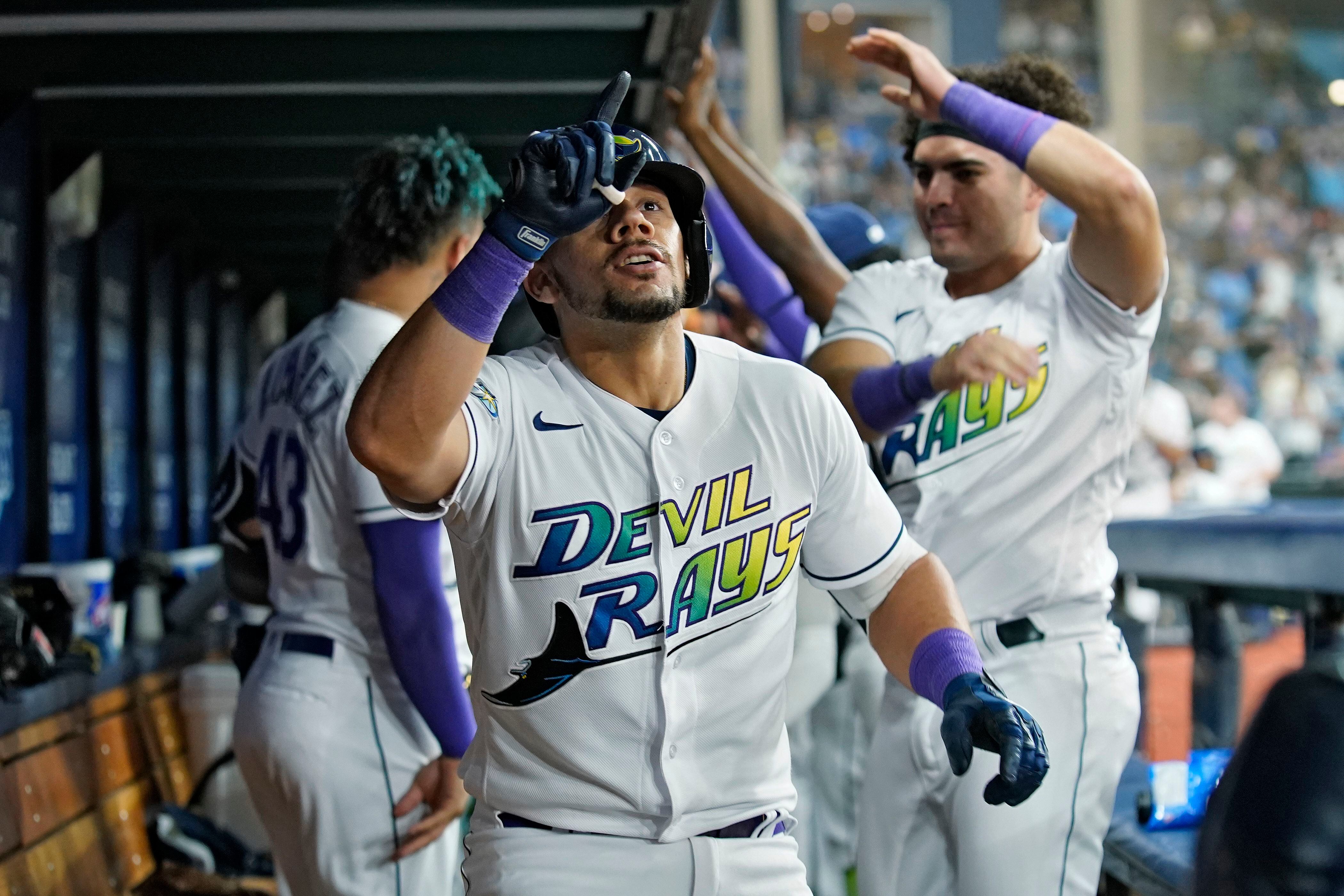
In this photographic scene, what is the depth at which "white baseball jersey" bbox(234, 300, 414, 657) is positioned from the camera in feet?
8.23

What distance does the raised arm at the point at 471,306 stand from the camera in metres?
1.60

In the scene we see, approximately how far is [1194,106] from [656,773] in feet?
69.4

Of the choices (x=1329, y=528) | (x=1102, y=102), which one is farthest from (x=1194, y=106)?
(x=1329, y=528)

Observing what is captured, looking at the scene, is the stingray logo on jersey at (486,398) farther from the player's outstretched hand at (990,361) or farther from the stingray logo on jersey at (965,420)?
the stingray logo on jersey at (965,420)

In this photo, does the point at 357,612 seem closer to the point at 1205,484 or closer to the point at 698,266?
the point at 698,266

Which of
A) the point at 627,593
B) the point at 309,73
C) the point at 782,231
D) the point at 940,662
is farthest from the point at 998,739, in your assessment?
the point at 309,73

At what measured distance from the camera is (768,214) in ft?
10.9

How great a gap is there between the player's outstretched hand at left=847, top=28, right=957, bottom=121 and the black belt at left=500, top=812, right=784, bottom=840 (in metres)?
1.26

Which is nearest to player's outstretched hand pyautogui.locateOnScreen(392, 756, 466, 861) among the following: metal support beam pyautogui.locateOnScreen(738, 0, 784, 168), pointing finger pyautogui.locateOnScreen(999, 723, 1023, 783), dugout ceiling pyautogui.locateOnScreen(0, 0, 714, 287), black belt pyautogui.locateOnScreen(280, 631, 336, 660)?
black belt pyautogui.locateOnScreen(280, 631, 336, 660)

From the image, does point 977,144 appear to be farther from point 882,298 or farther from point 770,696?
point 770,696

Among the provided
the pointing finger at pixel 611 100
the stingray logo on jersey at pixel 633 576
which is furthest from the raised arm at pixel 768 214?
the pointing finger at pixel 611 100

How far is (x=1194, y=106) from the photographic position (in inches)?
814

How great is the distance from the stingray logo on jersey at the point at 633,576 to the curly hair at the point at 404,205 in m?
1.03

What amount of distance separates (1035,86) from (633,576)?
5.15 feet
